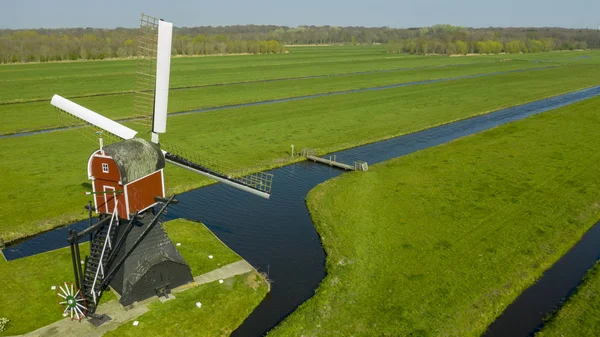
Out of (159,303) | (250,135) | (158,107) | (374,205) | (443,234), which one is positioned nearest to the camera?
(159,303)

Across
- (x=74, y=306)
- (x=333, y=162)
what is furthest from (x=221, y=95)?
(x=74, y=306)

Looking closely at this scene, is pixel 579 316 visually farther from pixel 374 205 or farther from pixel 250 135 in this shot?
pixel 250 135

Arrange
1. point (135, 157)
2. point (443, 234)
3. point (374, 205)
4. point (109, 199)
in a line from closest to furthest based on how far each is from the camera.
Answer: point (135, 157) < point (109, 199) < point (443, 234) < point (374, 205)

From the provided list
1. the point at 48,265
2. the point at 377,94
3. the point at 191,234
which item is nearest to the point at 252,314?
the point at 191,234

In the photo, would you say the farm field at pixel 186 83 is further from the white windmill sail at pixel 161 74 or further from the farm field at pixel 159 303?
the white windmill sail at pixel 161 74

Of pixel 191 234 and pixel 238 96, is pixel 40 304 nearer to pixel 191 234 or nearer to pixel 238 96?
pixel 191 234

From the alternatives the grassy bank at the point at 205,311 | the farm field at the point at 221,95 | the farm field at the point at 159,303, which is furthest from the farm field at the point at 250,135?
the grassy bank at the point at 205,311
